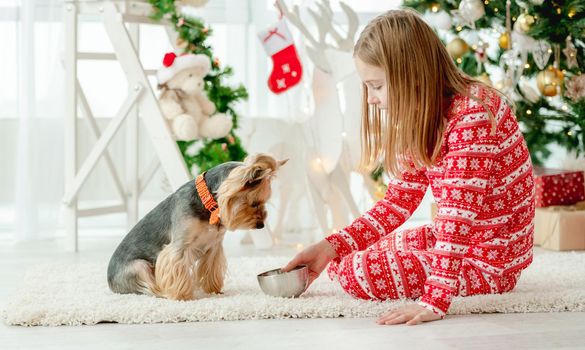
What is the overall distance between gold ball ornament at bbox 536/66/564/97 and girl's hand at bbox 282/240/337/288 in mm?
1535

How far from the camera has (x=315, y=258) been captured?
203cm

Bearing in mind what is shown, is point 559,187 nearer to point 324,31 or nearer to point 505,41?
point 505,41

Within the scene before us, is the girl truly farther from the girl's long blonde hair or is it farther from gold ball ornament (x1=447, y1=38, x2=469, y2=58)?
gold ball ornament (x1=447, y1=38, x2=469, y2=58)

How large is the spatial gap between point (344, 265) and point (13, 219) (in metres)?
2.08

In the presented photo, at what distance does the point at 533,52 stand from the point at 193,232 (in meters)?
1.82

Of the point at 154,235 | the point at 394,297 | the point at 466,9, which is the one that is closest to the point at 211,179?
the point at 154,235

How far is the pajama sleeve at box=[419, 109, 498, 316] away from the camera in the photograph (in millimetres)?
1753

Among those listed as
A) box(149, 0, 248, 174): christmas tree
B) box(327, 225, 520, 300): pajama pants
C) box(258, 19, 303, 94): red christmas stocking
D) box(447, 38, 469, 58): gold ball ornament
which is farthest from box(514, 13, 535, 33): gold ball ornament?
box(327, 225, 520, 300): pajama pants

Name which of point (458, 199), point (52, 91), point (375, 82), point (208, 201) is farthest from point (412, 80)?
point (52, 91)

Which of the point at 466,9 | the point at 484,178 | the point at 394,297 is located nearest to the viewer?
the point at 484,178

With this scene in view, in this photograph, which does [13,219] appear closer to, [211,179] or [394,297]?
[211,179]

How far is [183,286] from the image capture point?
6.48ft

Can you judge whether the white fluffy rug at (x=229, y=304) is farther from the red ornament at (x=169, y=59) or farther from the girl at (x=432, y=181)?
the red ornament at (x=169, y=59)

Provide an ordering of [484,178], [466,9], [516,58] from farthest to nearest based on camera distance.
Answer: [516,58] < [466,9] < [484,178]
